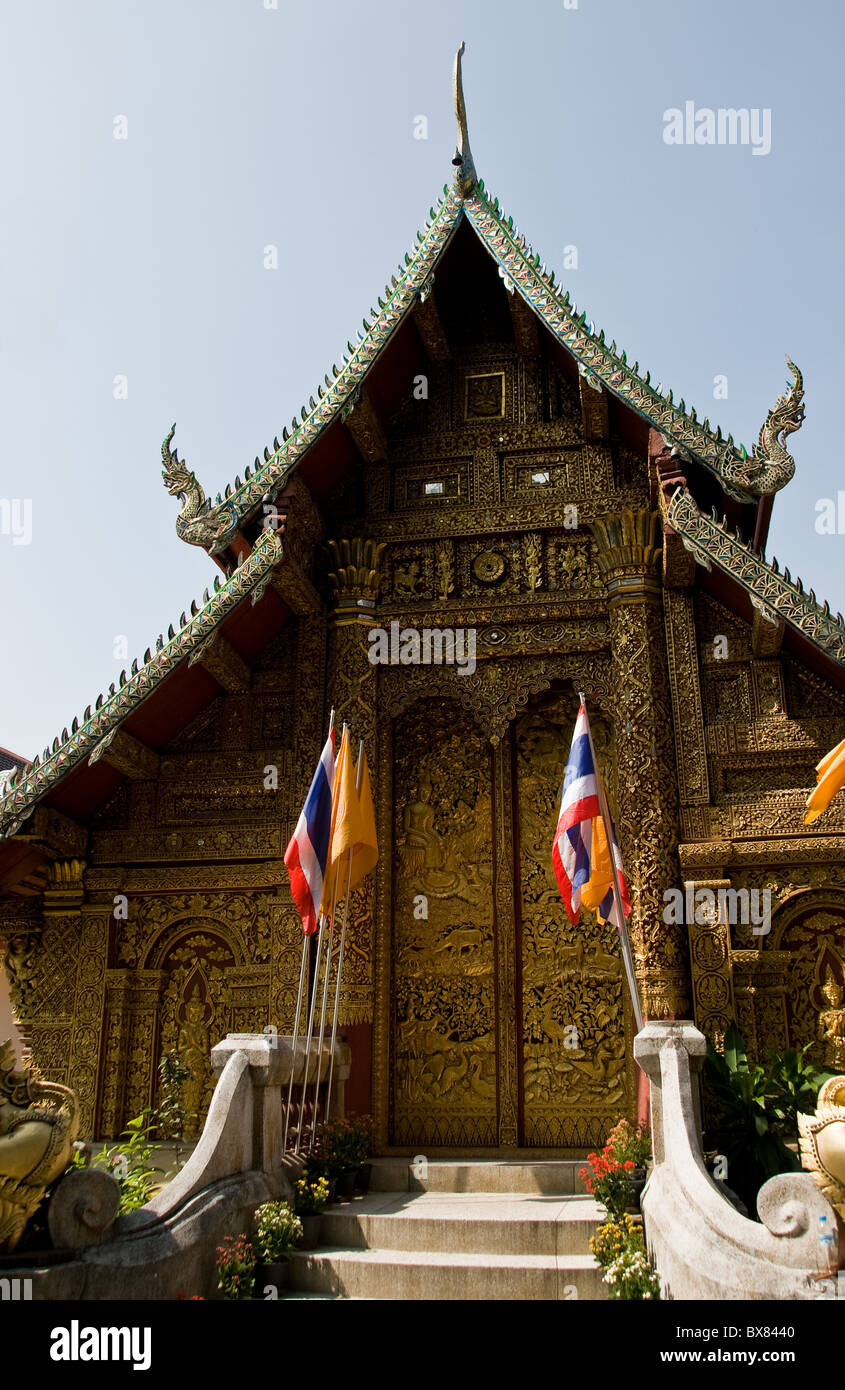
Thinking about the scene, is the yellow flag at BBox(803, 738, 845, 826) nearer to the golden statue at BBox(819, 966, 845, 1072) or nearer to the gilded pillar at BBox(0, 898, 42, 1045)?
the golden statue at BBox(819, 966, 845, 1072)

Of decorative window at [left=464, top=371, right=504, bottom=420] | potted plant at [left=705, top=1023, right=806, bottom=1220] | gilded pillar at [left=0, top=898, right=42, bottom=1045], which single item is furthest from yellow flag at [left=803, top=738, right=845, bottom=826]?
gilded pillar at [left=0, top=898, right=42, bottom=1045]

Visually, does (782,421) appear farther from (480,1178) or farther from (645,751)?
(480,1178)

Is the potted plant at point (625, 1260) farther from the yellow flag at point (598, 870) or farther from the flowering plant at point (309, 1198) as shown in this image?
the yellow flag at point (598, 870)

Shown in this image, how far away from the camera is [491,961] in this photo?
30.5 feet

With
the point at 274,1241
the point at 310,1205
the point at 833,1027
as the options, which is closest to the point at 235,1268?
the point at 274,1241

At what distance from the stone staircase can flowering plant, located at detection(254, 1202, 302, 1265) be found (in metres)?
0.09

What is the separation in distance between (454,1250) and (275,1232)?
1.00m

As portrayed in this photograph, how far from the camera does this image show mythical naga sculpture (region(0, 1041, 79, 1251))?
5.36m

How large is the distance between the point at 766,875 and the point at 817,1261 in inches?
154

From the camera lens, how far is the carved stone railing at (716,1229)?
482cm

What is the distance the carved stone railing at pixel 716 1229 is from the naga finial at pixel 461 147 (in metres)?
7.52

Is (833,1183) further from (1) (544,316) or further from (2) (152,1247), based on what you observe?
(1) (544,316)

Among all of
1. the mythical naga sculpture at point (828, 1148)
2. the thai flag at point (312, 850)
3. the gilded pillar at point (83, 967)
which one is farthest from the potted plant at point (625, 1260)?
the gilded pillar at point (83, 967)
